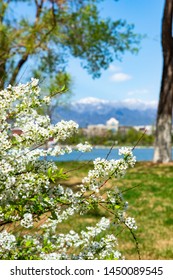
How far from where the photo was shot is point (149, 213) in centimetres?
1700

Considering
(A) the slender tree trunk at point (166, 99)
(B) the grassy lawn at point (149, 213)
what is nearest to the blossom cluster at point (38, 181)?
(B) the grassy lawn at point (149, 213)

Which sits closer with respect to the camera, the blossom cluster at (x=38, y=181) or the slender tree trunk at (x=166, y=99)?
the blossom cluster at (x=38, y=181)

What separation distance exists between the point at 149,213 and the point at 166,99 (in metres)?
12.4

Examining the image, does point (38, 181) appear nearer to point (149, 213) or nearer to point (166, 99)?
point (149, 213)

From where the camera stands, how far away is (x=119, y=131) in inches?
5069

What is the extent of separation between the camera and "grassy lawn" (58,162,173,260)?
40.1 feet

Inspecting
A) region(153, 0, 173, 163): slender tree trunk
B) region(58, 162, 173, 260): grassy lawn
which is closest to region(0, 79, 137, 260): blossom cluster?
region(58, 162, 173, 260): grassy lawn

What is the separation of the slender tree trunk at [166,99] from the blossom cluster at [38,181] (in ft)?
76.4

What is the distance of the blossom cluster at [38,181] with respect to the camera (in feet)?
16.8

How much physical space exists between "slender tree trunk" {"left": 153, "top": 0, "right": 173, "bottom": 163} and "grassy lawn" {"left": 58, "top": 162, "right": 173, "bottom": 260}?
1.60 m

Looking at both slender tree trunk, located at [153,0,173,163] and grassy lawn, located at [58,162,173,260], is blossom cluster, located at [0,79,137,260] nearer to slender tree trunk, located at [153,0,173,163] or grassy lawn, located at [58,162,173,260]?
grassy lawn, located at [58,162,173,260]

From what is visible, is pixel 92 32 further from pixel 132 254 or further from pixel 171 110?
pixel 132 254

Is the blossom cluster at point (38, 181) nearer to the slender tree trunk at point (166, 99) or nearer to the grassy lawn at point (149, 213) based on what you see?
the grassy lawn at point (149, 213)

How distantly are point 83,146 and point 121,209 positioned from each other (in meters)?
0.71
